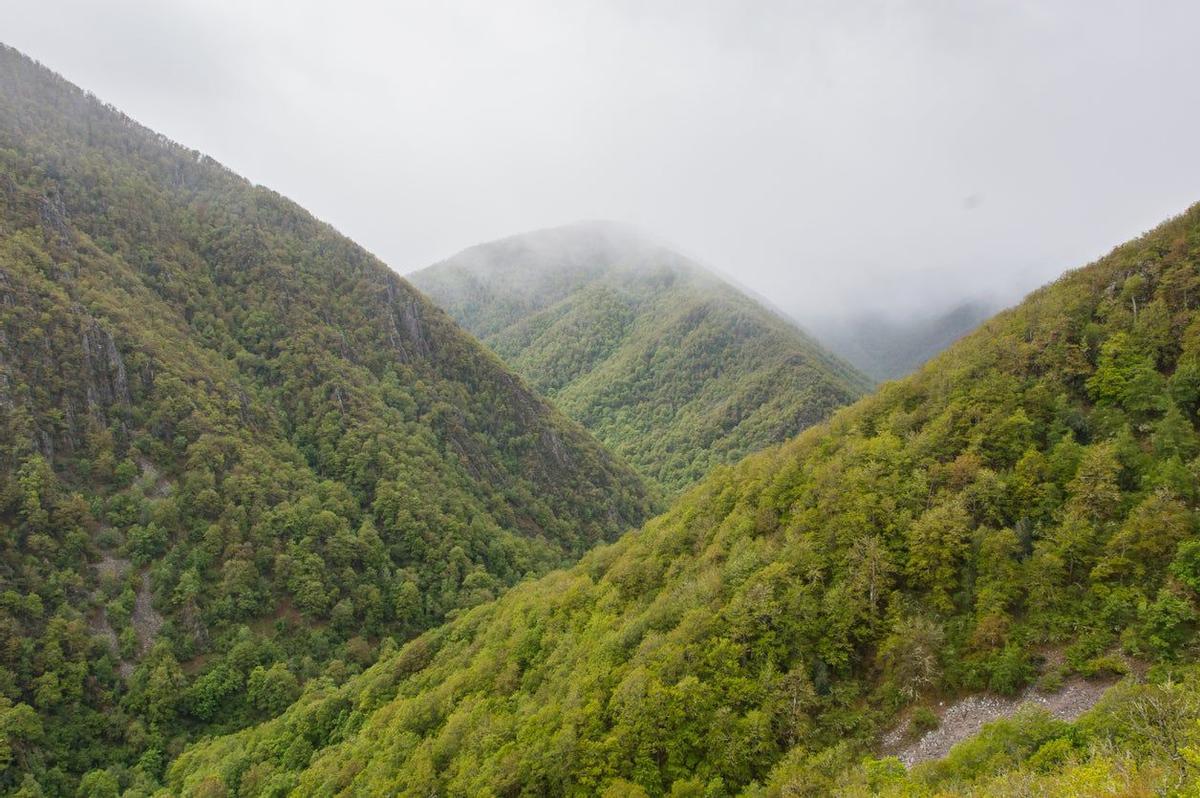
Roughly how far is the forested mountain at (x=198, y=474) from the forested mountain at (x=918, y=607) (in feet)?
121

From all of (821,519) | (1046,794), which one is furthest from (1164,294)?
(1046,794)

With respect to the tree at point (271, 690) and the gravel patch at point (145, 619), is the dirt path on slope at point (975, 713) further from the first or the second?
the gravel patch at point (145, 619)

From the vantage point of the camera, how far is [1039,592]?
124 ft

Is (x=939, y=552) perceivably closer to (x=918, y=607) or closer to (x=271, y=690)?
(x=918, y=607)

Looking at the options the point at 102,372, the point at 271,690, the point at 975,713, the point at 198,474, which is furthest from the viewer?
the point at 102,372

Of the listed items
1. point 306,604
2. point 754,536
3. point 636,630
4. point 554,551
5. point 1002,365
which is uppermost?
point 1002,365

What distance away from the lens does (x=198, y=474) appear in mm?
119688

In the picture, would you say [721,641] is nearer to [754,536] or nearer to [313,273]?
[754,536]

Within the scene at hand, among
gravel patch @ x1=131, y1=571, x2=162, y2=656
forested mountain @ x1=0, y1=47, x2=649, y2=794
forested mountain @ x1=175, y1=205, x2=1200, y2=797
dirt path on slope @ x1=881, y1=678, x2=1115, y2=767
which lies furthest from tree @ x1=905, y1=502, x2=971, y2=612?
gravel patch @ x1=131, y1=571, x2=162, y2=656

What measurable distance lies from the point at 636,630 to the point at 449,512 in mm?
104339

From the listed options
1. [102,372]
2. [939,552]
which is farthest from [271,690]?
[939,552]

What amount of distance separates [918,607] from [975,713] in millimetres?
8183

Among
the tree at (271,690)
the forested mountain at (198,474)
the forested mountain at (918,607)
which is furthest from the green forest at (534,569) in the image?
the forested mountain at (198,474)

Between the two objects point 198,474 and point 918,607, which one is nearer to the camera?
point 918,607
